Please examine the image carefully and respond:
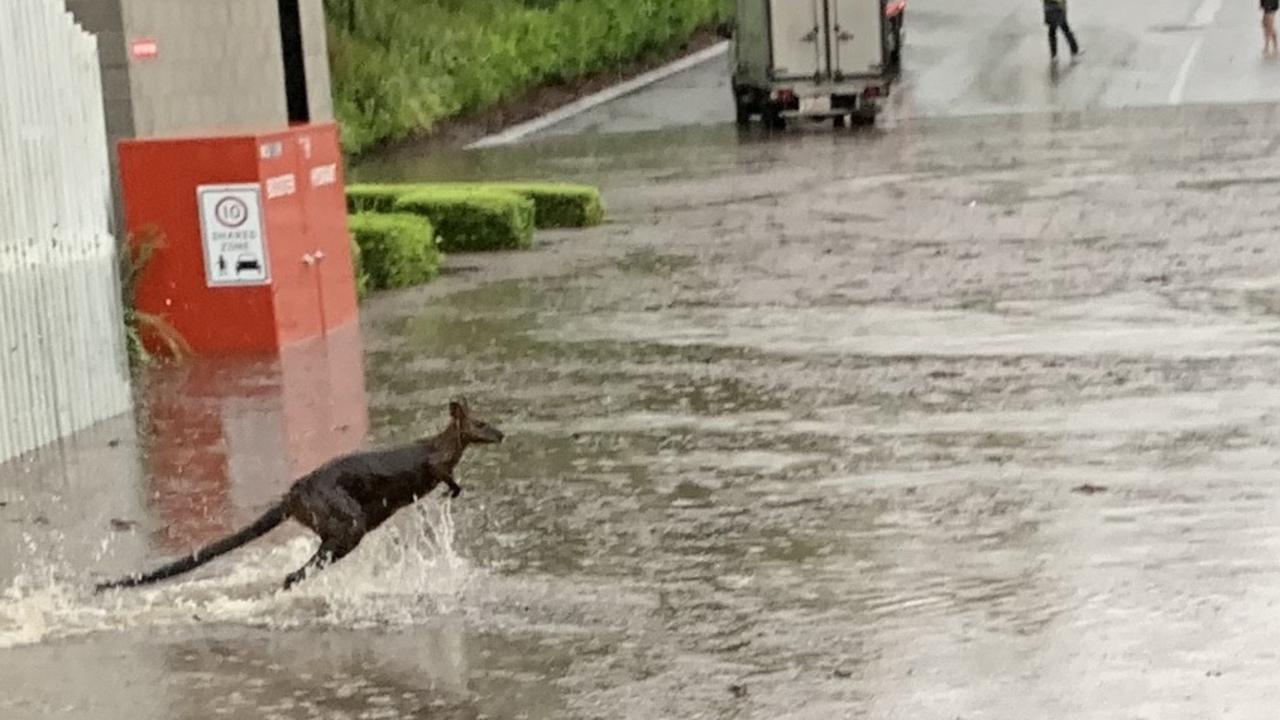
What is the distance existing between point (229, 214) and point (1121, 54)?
30365 mm

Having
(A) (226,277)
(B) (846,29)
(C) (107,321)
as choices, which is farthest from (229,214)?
(B) (846,29)

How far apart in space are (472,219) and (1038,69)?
22780mm

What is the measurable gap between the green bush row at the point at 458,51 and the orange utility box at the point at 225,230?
2007 cm

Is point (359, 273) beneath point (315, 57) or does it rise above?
beneath

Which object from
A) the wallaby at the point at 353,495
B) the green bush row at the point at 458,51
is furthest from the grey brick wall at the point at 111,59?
the green bush row at the point at 458,51

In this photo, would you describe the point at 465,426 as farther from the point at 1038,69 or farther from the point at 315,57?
the point at 1038,69

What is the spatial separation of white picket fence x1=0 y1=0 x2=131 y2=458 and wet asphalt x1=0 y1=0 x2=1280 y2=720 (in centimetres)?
27

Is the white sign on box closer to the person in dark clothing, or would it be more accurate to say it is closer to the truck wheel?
the truck wheel

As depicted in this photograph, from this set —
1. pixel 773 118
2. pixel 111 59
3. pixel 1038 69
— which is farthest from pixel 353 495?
pixel 1038 69

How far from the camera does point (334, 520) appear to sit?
808 cm

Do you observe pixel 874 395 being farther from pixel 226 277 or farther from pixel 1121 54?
pixel 1121 54

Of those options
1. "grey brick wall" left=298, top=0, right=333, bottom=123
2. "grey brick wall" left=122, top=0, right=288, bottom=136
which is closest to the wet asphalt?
"grey brick wall" left=122, top=0, right=288, bottom=136

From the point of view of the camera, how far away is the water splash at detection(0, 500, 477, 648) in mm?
8000

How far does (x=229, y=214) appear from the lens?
13.8 meters
